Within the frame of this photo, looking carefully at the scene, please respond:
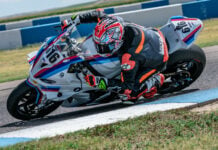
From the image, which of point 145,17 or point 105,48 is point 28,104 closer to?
point 105,48

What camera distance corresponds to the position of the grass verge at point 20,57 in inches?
446

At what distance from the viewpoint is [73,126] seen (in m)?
5.21

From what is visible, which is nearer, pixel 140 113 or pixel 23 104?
pixel 140 113

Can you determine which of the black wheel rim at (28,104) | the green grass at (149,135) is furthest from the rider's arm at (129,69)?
the black wheel rim at (28,104)

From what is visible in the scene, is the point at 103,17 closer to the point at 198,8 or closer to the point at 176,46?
the point at 176,46

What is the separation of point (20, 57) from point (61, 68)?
8891mm

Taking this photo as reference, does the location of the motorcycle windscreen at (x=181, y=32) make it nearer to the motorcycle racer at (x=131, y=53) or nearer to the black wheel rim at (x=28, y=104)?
the motorcycle racer at (x=131, y=53)

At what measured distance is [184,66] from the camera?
6727mm

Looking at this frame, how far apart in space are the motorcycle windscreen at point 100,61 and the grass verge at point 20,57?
4.71 meters

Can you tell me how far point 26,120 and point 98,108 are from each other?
1.10 metres

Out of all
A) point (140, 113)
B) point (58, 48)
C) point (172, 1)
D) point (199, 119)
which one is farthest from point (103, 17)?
point (172, 1)

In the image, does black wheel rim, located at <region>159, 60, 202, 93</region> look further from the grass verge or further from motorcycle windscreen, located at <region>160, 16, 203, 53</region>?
the grass verge

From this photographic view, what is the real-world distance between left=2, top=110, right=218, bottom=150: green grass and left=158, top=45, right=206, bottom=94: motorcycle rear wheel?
57.1 inches

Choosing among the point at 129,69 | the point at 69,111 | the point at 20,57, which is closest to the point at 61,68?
the point at 129,69
